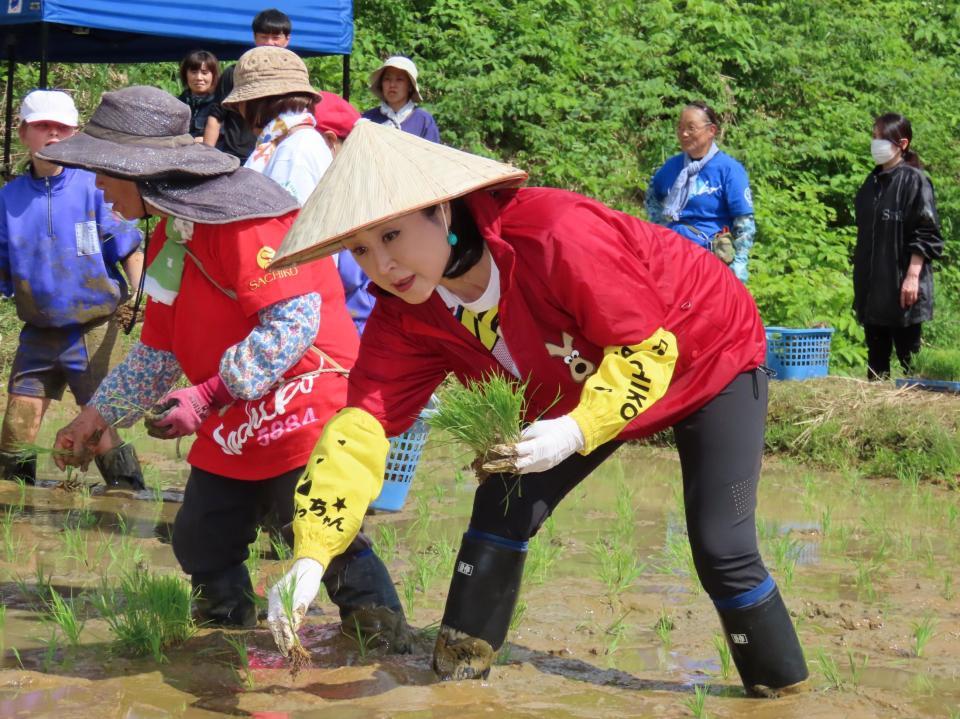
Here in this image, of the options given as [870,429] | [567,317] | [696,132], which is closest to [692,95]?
[696,132]

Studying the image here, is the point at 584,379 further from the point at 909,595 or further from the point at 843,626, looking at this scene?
the point at 909,595

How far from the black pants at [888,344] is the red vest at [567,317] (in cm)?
514

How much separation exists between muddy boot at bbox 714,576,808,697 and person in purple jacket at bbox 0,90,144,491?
3.44 metres

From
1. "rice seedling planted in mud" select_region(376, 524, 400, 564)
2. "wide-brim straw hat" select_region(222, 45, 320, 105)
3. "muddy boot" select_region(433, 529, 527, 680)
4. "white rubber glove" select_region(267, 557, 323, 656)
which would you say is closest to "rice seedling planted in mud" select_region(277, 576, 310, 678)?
"white rubber glove" select_region(267, 557, 323, 656)

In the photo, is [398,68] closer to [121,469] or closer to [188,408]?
[121,469]

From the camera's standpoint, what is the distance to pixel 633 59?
12945 millimetres

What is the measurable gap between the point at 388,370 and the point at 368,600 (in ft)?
2.83

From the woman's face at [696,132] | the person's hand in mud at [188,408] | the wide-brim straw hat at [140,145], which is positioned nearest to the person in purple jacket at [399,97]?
the woman's face at [696,132]

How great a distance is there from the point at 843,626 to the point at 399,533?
1.92 metres

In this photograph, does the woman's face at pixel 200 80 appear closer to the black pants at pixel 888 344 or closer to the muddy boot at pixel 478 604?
the black pants at pixel 888 344

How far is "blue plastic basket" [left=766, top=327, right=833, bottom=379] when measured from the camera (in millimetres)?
8203

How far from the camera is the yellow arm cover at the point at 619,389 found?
2.79 metres

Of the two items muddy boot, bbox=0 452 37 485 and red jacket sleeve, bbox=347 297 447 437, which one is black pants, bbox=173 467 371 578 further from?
muddy boot, bbox=0 452 37 485

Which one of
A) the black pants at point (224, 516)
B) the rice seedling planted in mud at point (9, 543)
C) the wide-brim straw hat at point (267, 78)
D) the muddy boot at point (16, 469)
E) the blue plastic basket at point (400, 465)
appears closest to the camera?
the black pants at point (224, 516)
